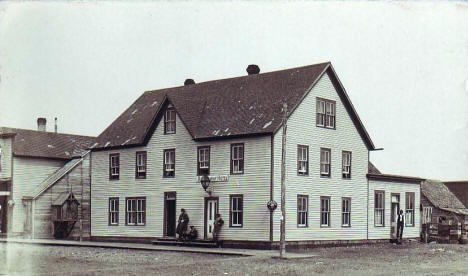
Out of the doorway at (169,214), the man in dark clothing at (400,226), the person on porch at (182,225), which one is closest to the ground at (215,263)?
the person on porch at (182,225)

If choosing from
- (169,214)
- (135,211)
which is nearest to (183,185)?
(169,214)

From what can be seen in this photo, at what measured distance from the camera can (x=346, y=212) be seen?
38719mm

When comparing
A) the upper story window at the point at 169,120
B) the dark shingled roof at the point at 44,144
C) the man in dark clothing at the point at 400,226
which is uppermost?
the upper story window at the point at 169,120

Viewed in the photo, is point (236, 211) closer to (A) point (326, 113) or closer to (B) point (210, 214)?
(B) point (210, 214)

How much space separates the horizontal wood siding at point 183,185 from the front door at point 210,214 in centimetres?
27

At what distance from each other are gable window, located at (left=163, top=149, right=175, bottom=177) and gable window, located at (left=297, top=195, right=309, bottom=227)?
7.29 metres

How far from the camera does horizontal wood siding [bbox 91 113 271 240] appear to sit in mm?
34656

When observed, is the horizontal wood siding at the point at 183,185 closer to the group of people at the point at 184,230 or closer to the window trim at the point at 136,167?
the window trim at the point at 136,167

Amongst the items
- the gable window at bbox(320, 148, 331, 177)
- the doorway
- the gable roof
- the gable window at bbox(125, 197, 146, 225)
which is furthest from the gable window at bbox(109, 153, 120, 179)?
the gable window at bbox(320, 148, 331, 177)

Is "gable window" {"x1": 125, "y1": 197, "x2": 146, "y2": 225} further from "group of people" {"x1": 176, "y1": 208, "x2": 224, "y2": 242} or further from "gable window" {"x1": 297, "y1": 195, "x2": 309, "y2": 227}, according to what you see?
"gable window" {"x1": 297, "y1": 195, "x2": 309, "y2": 227}

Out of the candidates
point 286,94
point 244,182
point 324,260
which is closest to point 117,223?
point 244,182

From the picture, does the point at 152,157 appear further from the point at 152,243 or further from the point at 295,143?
the point at 295,143

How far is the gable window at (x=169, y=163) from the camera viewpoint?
39.0 m

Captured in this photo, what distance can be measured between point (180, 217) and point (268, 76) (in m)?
9.06
